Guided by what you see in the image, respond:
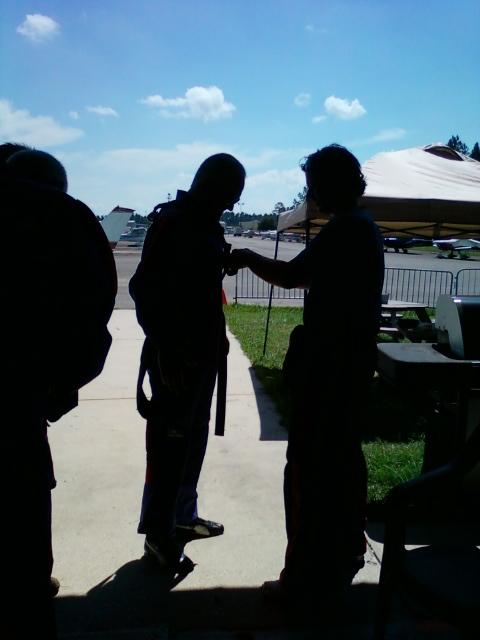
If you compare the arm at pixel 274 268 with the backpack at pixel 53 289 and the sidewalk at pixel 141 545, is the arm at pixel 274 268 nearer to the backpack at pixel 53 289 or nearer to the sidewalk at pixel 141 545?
the backpack at pixel 53 289

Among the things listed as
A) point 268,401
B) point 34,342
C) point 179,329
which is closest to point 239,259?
point 179,329

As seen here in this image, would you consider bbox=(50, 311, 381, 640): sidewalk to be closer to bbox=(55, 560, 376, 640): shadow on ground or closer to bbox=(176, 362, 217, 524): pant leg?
bbox=(55, 560, 376, 640): shadow on ground

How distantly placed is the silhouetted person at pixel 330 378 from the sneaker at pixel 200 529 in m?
0.50

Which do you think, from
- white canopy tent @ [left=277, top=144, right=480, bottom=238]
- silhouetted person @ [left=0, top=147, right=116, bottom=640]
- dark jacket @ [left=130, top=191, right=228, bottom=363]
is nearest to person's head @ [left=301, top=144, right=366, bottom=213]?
dark jacket @ [left=130, top=191, right=228, bottom=363]

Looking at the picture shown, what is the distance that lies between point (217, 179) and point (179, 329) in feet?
2.15

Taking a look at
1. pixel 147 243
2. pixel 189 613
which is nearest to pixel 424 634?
pixel 189 613

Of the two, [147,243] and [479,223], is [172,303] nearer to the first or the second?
[147,243]

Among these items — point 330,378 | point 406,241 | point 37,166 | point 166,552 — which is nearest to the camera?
point 37,166

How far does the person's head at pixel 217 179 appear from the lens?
7.77 feet

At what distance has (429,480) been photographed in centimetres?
160

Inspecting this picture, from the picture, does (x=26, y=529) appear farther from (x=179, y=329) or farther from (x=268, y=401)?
(x=268, y=401)

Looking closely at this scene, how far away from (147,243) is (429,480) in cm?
142

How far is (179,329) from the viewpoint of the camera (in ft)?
7.50

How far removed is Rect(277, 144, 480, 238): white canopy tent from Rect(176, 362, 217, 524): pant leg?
2.24 meters
